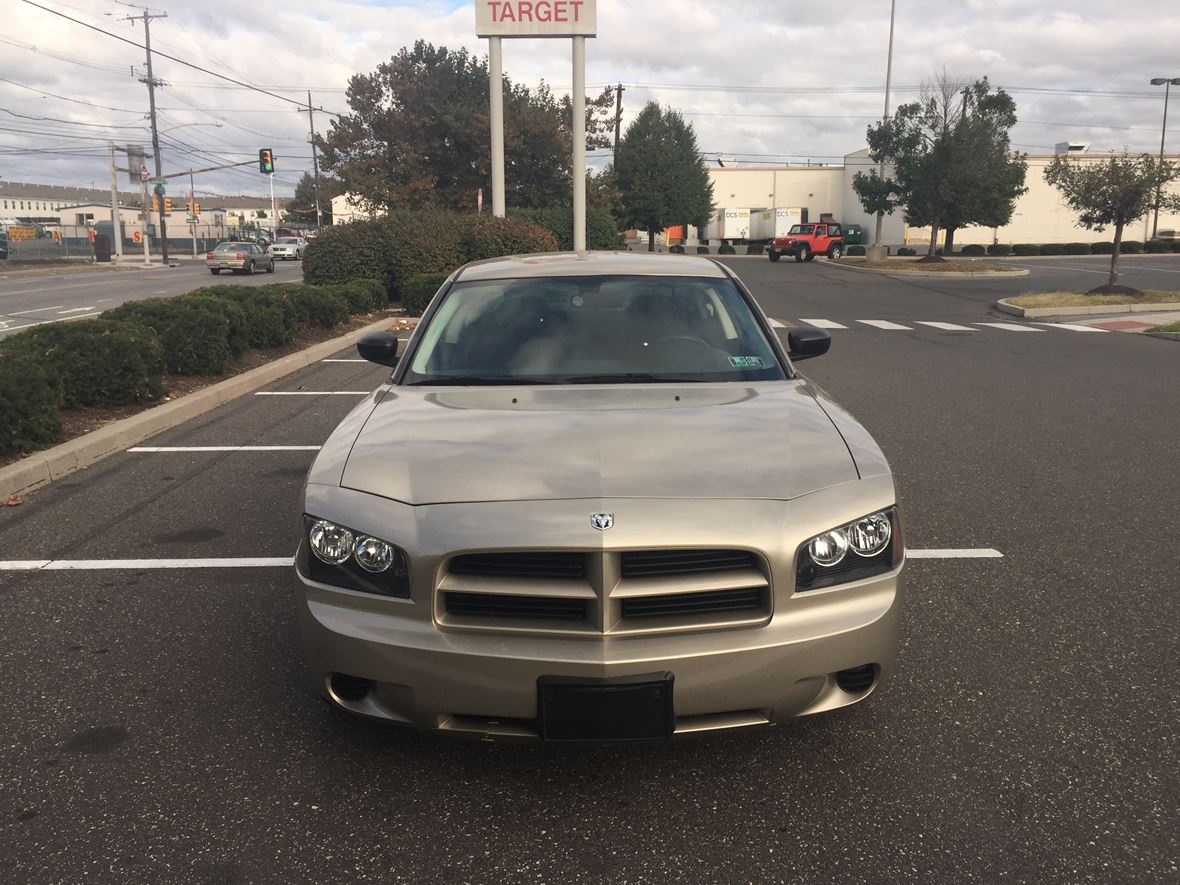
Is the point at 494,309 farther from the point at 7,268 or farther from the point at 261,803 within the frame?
the point at 7,268

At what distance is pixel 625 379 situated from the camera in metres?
3.93

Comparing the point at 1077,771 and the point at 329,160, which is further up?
the point at 329,160

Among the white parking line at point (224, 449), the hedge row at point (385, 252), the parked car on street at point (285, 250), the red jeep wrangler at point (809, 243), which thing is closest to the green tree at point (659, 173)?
the red jeep wrangler at point (809, 243)

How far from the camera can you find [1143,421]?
8930mm

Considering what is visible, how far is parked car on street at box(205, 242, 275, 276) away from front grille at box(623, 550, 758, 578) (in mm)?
43785

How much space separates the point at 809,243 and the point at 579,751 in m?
51.2

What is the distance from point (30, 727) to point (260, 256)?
44769 mm

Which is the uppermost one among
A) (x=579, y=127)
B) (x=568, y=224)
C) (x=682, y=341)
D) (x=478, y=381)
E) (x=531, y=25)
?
(x=531, y=25)

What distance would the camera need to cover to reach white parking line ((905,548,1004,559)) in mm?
5152

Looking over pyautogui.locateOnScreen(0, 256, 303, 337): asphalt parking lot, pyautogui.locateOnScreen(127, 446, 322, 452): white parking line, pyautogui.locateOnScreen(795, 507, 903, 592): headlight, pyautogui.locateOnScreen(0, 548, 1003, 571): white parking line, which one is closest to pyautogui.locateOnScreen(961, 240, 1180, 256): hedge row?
pyautogui.locateOnScreen(0, 256, 303, 337): asphalt parking lot

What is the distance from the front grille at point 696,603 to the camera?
2.72 m

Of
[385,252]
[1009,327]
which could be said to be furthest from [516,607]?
[385,252]

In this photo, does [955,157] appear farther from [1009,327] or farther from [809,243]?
[1009,327]

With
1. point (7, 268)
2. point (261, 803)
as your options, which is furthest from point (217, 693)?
point (7, 268)
